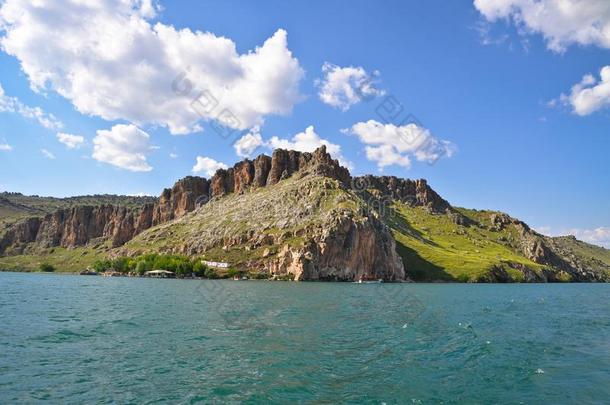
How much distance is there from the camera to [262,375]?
1284 inches

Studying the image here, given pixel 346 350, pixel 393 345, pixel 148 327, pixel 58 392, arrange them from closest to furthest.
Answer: pixel 58 392, pixel 346 350, pixel 393 345, pixel 148 327

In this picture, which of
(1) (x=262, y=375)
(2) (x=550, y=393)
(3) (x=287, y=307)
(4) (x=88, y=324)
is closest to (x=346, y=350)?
(1) (x=262, y=375)

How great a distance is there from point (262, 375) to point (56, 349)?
19.4 metres

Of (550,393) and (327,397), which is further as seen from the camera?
(550,393)

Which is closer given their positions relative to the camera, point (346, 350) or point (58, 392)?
point (58, 392)

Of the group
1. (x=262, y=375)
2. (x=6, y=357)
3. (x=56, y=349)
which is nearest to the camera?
(x=262, y=375)

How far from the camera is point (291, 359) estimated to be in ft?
124

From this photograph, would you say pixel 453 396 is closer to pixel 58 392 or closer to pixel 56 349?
pixel 58 392

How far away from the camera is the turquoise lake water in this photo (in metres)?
28.8

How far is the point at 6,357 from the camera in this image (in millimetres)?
34844

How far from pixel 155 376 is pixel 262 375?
7.46m

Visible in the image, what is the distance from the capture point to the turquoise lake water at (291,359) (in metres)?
28.8

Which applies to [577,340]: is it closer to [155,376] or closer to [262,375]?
[262,375]

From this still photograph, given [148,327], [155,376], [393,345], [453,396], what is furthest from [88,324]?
[453,396]
